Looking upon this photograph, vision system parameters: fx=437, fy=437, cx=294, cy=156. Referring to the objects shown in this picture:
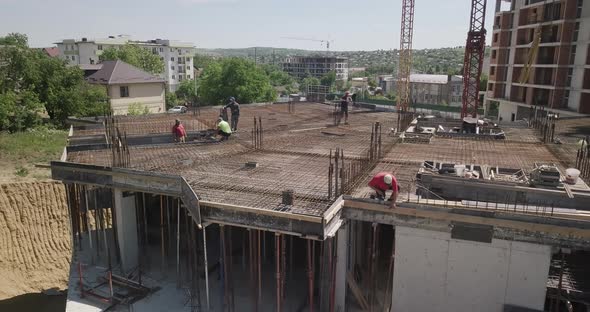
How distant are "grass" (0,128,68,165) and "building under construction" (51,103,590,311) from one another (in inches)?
436

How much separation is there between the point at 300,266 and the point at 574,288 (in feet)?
21.8

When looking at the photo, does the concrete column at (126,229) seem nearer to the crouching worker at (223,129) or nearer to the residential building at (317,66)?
the crouching worker at (223,129)

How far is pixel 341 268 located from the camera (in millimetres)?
9828

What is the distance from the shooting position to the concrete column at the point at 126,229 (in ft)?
39.4

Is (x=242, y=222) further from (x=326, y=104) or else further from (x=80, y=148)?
(x=326, y=104)

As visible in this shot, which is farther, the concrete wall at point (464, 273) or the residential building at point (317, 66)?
the residential building at point (317, 66)

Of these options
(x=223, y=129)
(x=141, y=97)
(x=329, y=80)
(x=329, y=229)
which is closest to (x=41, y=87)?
(x=141, y=97)

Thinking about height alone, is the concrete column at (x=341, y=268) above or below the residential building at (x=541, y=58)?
below

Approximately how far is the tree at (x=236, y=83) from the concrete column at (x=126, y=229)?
1470 inches

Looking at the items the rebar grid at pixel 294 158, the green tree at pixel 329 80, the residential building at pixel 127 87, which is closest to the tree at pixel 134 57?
the residential building at pixel 127 87

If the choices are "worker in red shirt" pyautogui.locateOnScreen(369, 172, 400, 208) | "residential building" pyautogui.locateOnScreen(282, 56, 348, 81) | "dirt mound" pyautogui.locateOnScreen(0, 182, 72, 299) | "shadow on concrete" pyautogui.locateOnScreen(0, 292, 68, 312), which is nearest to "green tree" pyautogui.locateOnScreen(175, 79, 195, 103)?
"dirt mound" pyautogui.locateOnScreen(0, 182, 72, 299)

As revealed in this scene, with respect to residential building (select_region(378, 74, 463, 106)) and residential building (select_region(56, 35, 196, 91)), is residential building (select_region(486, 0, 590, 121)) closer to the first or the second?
residential building (select_region(378, 74, 463, 106))

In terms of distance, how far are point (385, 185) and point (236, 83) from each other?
41812 mm

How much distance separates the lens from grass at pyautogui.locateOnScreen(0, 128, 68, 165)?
24016 mm
